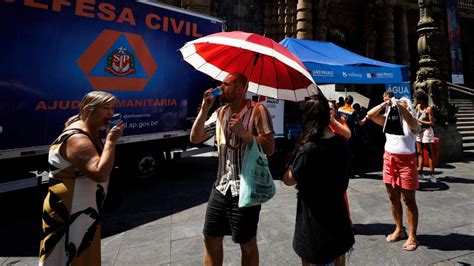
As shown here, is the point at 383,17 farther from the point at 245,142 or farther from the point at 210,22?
the point at 245,142

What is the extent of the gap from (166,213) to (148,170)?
2.51m

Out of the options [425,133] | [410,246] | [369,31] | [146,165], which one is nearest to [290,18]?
[369,31]

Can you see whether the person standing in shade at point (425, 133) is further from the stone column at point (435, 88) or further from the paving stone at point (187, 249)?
the paving stone at point (187, 249)

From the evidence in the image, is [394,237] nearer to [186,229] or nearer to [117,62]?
[186,229]

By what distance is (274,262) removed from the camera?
3598mm

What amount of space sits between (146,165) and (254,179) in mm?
5793

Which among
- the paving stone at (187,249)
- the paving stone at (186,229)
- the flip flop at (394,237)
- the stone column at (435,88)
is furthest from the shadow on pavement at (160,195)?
the stone column at (435,88)

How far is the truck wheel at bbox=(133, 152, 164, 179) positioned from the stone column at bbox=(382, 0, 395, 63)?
61.1 feet

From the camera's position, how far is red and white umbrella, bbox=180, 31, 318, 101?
2701 millimetres

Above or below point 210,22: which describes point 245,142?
below

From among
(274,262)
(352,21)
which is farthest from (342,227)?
(352,21)

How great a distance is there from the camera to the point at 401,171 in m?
3.96

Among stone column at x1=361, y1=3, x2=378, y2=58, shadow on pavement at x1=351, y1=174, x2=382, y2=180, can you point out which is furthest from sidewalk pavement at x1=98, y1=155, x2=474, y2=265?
stone column at x1=361, y1=3, x2=378, y2=58

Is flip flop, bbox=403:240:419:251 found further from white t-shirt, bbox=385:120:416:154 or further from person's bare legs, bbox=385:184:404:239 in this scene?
white t-shirt, bbox=385:120:416:154
